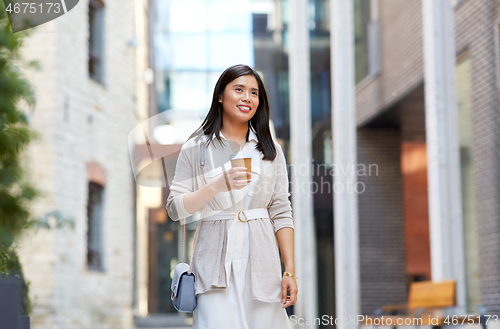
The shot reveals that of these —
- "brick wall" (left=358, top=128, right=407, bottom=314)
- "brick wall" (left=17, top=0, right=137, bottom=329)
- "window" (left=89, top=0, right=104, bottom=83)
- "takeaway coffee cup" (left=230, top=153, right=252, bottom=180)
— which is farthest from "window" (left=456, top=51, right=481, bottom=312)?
"takeaway coffee cup" (left=230, top=153, right=252, bottom=180)

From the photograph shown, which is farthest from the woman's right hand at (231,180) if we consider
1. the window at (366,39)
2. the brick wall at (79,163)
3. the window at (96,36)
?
the window at (96,36)

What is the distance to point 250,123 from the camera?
219 cm

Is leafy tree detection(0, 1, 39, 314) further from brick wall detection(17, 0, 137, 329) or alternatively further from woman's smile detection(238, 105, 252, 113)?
woman's smile detection(238, 105, 252, 113)

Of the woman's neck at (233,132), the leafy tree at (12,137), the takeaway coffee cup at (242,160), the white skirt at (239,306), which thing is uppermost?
the leafy tree at (12,137)

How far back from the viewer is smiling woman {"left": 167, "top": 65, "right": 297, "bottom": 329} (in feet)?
6.40

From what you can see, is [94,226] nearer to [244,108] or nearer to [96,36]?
[96,36]

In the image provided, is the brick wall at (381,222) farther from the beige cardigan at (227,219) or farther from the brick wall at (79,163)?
the beige cardigan at (227,219)

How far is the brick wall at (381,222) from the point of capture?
25.2 feet

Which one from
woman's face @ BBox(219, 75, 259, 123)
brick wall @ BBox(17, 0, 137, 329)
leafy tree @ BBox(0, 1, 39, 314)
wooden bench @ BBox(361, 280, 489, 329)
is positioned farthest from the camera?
brick wall @ BBox(17, 0, 137, 329)

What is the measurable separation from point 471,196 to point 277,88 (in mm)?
2268

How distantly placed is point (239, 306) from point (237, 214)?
0.84 feet

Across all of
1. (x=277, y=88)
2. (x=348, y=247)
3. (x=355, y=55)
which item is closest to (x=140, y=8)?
(x=277, y=88)

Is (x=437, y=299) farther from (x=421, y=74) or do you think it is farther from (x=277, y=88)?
(x=277, y=88)

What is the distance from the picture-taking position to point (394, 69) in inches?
289
